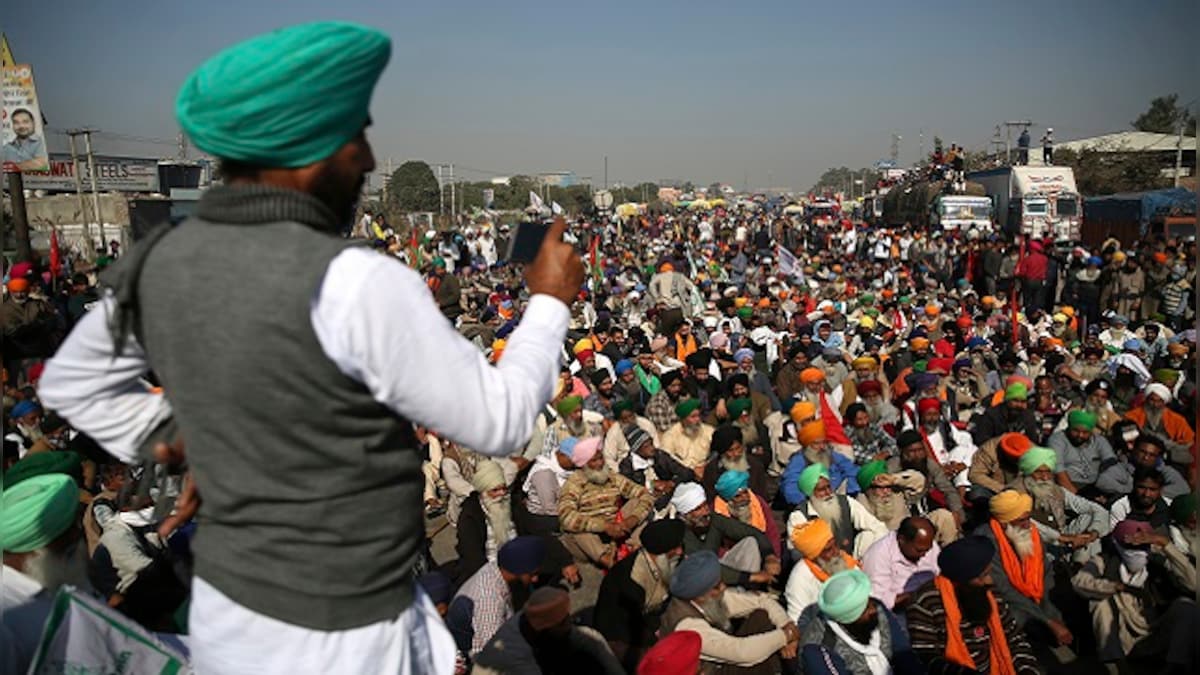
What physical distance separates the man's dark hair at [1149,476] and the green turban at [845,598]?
260cm

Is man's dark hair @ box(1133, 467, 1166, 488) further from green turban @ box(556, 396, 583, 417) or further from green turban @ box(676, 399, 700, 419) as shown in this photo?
green turban @ box(556, 396, 583, 417)

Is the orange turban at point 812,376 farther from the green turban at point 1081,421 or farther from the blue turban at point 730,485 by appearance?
the blue turban at point 730,485

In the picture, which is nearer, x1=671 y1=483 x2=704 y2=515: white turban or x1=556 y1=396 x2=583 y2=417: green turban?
x1=671 y1=483 x2=704 y2=515: white turban

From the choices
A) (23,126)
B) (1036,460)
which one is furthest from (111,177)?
(1036,460)

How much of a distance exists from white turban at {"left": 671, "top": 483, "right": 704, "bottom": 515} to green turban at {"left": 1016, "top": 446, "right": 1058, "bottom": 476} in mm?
2078

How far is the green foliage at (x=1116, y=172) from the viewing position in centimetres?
3705

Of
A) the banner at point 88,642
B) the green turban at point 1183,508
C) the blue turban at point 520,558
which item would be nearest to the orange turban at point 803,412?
the green turban at point 1183,508

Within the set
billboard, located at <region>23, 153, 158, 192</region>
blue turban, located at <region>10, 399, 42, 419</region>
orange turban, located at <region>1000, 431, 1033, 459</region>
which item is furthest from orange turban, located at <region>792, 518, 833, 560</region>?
billboard, located at <region>23, 153, 158, 192</region>

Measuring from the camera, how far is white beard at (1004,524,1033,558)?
517 cm

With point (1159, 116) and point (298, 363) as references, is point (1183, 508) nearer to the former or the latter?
point (298, 363)

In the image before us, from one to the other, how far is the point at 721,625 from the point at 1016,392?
4321mm

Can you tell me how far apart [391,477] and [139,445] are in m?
0.43

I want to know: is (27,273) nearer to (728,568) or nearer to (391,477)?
(728,568)

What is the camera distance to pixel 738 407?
25.7 ft
